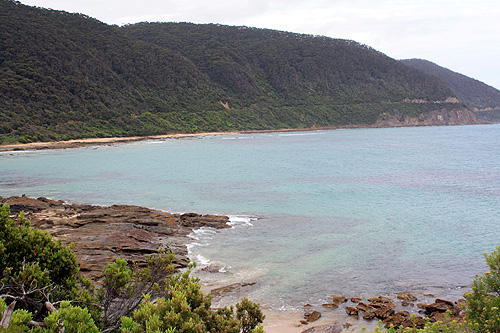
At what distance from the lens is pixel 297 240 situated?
13867 millimetres

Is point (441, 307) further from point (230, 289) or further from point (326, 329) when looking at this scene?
point (230, 289)

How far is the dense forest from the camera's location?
6462cm

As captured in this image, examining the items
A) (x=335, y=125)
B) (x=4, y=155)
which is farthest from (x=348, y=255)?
(x=335, y=125)

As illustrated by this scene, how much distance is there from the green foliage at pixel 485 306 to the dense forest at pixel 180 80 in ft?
184

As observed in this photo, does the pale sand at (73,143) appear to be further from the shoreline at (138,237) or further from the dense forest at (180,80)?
the shoreline at (138,237)

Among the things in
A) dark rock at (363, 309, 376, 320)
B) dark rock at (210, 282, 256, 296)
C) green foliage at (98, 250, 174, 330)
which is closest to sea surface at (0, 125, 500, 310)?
dark rock at (210, 282, 256, 296)

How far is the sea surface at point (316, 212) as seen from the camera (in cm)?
1051

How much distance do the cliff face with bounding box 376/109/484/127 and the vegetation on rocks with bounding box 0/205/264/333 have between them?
13131cm

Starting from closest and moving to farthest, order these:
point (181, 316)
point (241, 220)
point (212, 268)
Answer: point (181, 316)
point (212, 268)
point (241, 220)

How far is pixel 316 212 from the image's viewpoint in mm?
18172

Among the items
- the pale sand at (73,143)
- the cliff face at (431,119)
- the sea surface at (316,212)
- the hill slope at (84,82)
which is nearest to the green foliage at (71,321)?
the sea surface at (316,212)

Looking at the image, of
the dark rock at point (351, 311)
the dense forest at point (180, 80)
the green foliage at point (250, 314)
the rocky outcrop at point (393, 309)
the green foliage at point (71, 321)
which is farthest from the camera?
the dense forest at point (180, 80)

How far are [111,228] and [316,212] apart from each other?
8.66 m

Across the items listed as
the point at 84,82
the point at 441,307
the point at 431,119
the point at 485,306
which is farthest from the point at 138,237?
the point at 431,119
